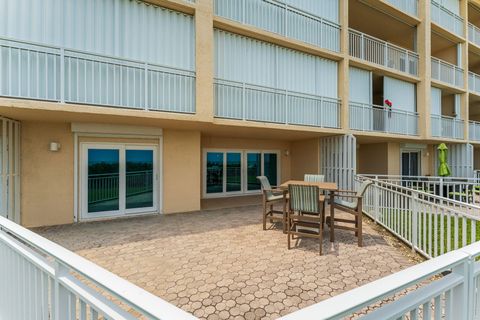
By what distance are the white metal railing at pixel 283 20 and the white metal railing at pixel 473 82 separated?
12.2 meters

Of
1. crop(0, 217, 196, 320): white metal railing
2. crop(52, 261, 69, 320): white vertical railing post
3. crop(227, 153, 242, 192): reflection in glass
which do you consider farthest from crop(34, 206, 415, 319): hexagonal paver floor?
crop(227, 153, 242, 192): reflection in glass

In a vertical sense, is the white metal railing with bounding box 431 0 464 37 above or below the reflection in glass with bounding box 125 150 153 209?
above

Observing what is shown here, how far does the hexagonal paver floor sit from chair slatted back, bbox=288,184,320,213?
83 cm

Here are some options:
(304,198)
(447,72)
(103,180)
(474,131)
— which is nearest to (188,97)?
(103,180)

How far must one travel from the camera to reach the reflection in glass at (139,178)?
294 inches

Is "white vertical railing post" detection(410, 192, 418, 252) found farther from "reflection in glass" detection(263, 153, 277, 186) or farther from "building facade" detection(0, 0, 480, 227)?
"reflection in glass" detection(263, 153, 277, 186)

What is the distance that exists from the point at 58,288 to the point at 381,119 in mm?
12642

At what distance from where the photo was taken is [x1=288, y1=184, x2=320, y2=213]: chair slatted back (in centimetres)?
472

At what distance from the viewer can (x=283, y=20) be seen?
336 inches

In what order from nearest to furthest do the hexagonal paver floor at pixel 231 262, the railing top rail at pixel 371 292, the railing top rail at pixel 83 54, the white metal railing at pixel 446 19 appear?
the railing top rail at pixel 371 292, the hexagonal paver floor at pixel 231 262, the railing top rail at pixel 83 54, the white metal railing at pixel 446 19

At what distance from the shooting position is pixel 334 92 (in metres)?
9.77

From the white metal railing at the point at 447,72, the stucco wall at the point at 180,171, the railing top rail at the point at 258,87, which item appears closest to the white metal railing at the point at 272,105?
the railing top rail at the point at 258,87

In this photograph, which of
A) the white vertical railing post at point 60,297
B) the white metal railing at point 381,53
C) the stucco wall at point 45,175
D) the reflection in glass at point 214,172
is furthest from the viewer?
the reflection in glass at point 214,172

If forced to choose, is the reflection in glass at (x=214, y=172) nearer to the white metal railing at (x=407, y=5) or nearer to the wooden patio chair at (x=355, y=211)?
the wooden patio chair at (x=355, y=211)
